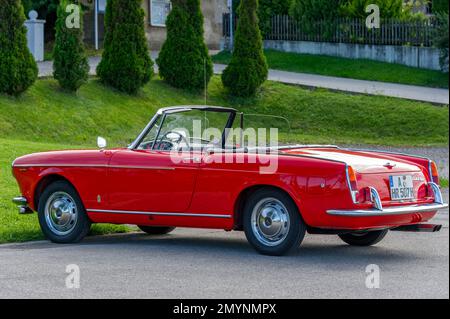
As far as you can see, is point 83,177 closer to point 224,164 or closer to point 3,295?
point 224,164

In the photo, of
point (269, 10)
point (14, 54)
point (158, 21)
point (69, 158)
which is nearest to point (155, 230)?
point (69, 158)

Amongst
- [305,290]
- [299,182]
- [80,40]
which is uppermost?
[80,40]

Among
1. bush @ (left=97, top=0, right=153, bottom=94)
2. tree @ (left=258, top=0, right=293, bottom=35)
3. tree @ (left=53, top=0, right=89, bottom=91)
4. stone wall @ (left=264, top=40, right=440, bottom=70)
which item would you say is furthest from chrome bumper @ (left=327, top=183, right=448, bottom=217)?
tree @ (left=258, top=0, right=293, bottom=35)

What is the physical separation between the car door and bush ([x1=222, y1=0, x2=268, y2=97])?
15076 millimetres

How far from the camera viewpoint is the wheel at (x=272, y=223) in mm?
9383

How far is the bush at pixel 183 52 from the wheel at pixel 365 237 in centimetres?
1475

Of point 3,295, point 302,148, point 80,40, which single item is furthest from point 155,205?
Result: point 80,40

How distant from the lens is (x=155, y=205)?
33.4 ft

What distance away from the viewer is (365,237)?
1052 centimetres

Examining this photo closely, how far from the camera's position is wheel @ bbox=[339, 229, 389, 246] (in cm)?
1045

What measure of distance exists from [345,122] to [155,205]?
14276 millimetres

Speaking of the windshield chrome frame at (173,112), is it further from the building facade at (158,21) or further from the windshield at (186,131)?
the building facade at (158,21)

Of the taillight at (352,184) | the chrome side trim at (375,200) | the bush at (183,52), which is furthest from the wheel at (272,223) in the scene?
the bush at (183,52)

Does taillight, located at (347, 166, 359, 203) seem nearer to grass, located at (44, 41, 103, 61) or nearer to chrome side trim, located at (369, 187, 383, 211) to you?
chrome side trim, located at (369, 187, 383, 211)
